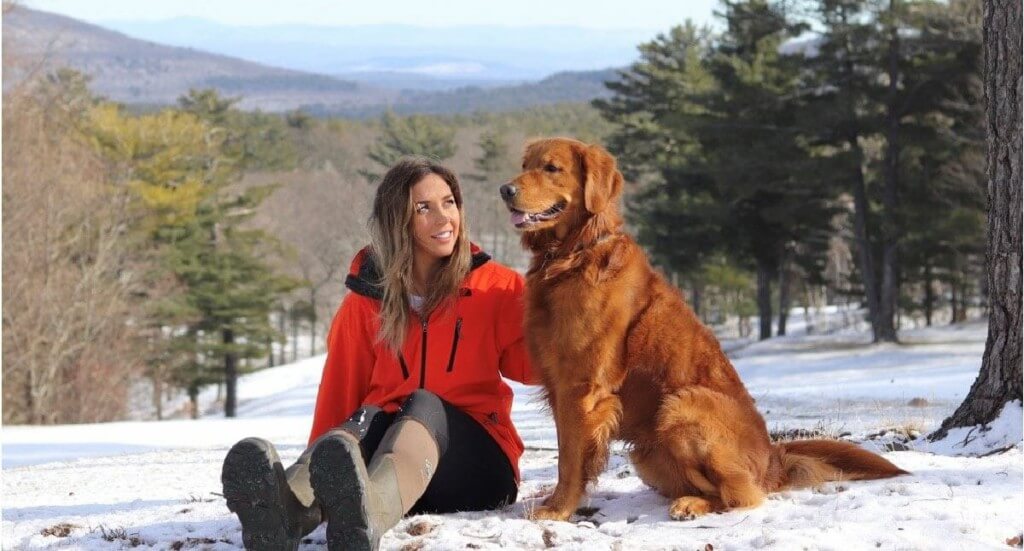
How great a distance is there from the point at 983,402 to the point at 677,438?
2531 mm

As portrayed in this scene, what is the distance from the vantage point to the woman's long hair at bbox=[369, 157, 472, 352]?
471 centimetres

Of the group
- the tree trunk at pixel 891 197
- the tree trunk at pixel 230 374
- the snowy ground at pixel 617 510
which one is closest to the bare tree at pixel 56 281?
the tree trunk at pixel 230 374

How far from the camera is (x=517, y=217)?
436cm

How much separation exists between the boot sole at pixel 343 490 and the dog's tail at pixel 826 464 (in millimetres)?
1900

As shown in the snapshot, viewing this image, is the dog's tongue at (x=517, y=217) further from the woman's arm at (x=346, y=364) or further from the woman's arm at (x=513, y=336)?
the woman's arm at (x=346, y=364)

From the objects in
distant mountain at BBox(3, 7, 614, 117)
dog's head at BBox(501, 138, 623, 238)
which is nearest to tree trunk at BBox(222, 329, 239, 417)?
dog's head at BBox(501, 138, 623, 238)

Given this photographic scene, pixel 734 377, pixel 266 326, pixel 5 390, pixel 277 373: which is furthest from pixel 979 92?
pixel 277 373

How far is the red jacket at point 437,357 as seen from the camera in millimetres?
4746

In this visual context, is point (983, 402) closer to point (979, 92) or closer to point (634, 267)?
point (634, 267)

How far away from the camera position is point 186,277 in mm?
40188

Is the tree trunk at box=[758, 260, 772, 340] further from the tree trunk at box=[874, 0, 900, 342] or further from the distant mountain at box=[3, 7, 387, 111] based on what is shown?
the distant mountain at box=[3, 7, 387, 111]

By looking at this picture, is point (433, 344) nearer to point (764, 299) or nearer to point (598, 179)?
point (598, 179)

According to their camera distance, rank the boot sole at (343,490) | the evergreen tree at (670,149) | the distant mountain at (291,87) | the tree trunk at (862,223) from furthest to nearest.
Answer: the distant mountain at (291,87)
the evergreen tree at (670,149)
the tree trunk at (862,223)
the boot sole at (343,490)

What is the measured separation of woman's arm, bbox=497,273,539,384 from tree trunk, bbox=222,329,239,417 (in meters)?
36.0
